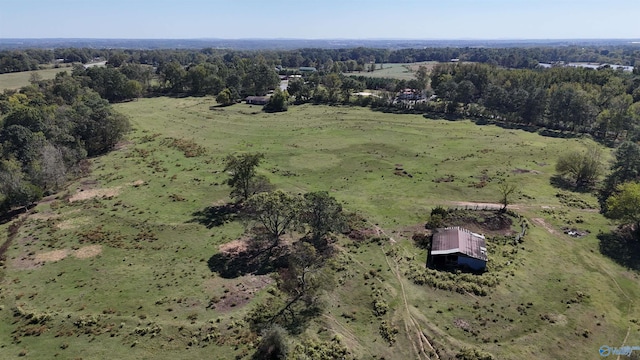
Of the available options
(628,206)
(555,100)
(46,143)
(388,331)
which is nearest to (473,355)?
(388,331)

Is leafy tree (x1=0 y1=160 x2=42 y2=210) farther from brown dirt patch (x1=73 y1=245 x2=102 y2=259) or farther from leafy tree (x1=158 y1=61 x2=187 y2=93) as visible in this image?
leafy tree (x1=158 y1=61 x2=187 y2=93)

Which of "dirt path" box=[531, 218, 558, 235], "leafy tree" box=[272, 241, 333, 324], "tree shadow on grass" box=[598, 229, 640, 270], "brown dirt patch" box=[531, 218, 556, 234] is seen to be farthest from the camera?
"brown dirt patch" box=[531, 218, 556, 234]

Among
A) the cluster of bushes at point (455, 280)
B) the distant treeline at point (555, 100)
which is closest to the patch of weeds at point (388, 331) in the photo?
the cluster of bushes at point (455, 280)

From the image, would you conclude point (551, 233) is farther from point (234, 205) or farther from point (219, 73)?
point (219, 73)

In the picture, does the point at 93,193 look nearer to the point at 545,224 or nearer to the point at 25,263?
the point at 25,263

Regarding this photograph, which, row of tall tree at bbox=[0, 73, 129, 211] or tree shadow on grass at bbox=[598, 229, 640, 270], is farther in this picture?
row of tall tree at bbox=[0, 73, 129, 211]

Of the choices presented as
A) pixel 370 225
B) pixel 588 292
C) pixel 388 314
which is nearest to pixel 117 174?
pixel 370 225

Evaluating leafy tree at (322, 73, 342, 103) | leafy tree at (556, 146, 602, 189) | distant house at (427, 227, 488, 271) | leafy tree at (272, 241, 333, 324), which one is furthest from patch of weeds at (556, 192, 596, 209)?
leafy tree at (322, 73, 342, 103)
